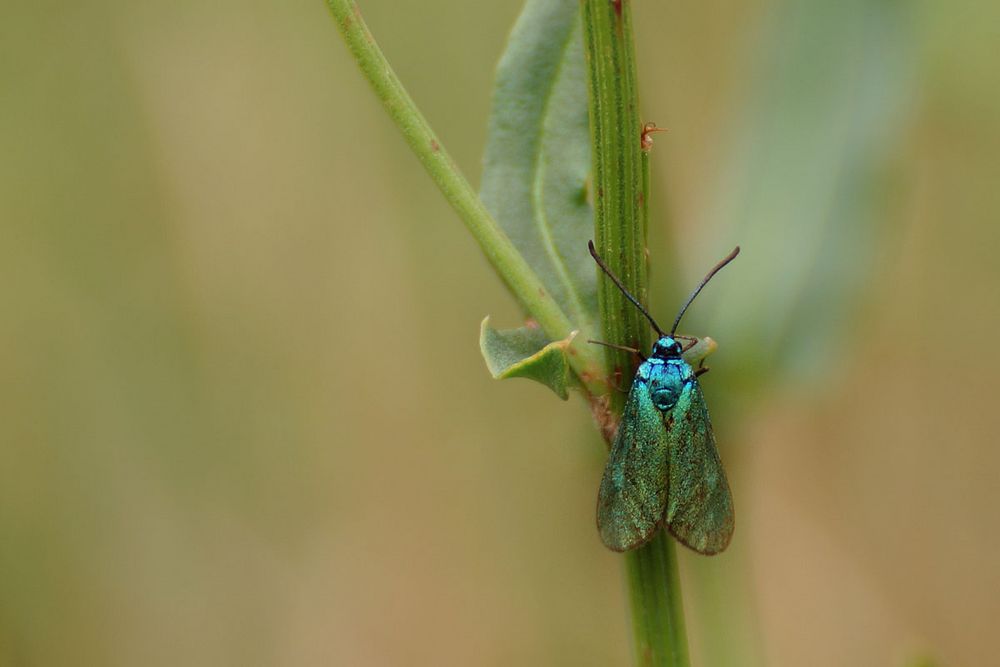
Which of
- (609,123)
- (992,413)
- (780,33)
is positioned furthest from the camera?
(992,413)

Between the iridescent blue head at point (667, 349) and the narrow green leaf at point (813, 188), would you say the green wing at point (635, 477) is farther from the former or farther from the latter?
the narrow green leaf at point (813, 188)

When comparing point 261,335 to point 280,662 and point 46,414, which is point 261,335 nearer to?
point 46,414

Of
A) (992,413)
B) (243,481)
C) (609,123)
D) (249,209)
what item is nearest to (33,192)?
(249,209)

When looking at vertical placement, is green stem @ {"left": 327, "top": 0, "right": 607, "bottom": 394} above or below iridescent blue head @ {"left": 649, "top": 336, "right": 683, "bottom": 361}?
above

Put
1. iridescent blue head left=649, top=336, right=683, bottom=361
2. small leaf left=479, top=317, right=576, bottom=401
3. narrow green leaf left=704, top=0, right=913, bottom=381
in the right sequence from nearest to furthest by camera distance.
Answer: small leaf left=479, top=317, right=576, bottom=401 → iridescent blue head left=649, top=336, right=683, bottom=361 → narrow green leaf left=704, top=0, right=913, bottom=381

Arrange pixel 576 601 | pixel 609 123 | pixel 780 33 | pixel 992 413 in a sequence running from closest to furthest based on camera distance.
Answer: pixel 609 123 → pixel 780 33 → pixel 576 601 → pixel 992 413

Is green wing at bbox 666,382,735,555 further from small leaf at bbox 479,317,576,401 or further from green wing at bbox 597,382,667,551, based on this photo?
small leaf at bbox 479,317,576,401

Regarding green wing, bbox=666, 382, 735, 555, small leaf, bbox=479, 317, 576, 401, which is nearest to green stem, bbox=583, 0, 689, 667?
small leaf, bbox=479, 317, 576, 401

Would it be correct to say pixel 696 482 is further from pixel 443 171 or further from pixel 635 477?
pixel 443 171

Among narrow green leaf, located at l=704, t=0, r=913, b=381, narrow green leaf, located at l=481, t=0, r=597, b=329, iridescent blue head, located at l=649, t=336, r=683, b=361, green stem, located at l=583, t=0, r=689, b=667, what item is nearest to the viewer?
green stem, located at l=583, t=0, r=689, b=667
